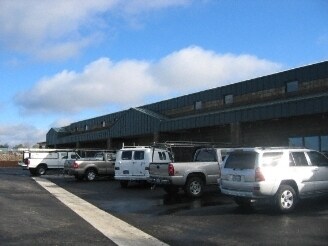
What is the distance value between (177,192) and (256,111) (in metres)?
8.29

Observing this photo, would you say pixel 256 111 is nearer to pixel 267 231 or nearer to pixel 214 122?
pixel 214 122

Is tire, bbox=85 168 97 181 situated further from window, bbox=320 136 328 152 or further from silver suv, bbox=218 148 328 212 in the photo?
silver suv, bbox=218 148 328 212

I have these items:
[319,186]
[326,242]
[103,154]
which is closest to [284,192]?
[319,186]

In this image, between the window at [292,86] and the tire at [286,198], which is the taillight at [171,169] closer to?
the tire at [286,198]

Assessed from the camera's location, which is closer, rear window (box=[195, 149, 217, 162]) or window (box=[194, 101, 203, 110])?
rear window (box=[195, 149, 217, 162])

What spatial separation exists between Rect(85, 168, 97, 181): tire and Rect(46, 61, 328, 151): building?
707cm

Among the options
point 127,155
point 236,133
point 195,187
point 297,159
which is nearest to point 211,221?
point 297,159

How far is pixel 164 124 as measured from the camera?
3428 cm

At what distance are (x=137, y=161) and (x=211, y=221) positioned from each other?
11.0 metres

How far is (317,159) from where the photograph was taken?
1341cm

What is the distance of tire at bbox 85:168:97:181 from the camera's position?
27.8 metres

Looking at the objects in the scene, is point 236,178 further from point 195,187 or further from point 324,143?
point 324,143

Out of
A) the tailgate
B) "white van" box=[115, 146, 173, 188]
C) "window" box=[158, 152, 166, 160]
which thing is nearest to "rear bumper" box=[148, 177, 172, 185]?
the tailgate

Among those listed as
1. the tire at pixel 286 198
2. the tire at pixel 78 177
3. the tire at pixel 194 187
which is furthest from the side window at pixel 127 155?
the tire at pixel 286 198
